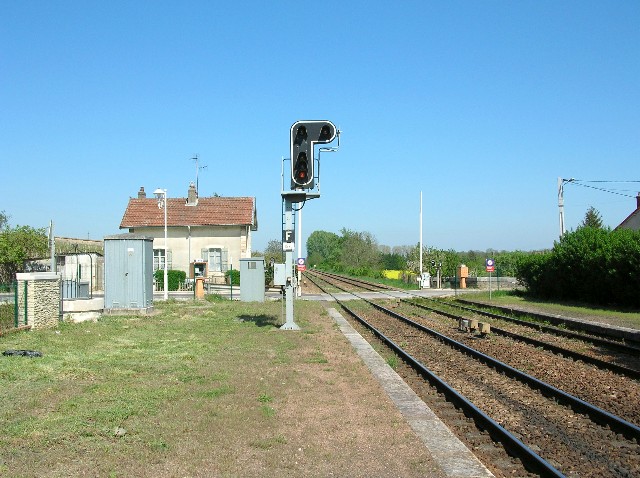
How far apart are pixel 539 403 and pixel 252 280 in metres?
20.5

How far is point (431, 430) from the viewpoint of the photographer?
7043mm

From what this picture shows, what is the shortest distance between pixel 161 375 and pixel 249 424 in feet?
10.3

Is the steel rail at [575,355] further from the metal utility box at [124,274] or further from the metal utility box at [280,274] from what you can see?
the metal utility box at [124,274]

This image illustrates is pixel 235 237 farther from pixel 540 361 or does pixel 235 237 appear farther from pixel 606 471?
pixel 606 471

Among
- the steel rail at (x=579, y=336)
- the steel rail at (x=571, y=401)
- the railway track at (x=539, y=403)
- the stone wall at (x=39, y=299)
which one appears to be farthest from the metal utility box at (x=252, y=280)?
the steel rail at (x=571, y=401)

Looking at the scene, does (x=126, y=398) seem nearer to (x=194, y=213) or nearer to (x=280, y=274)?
(x=280, y=274)

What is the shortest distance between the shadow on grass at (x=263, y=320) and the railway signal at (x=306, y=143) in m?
4.36

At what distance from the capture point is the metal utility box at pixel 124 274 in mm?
20969

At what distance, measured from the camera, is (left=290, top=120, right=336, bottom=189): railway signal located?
16.0 metres

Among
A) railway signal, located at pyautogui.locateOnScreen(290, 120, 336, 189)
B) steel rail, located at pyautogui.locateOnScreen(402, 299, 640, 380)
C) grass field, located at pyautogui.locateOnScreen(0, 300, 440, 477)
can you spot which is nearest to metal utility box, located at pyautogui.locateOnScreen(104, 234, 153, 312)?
grass field, located at pyautogui.locateOnScreen(0, 300, 440, 477)

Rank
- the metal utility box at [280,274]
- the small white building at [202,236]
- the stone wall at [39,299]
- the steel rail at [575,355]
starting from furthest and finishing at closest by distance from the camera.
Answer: the small white building at [202,236] < the metal utility box at [280,274] < the stone wall at [39,299] < the steel rail at [575,355]

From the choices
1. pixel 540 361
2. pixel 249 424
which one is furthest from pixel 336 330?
pixel 249 424

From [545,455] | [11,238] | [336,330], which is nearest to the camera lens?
[545,455]

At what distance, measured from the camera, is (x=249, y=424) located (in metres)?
7.04
